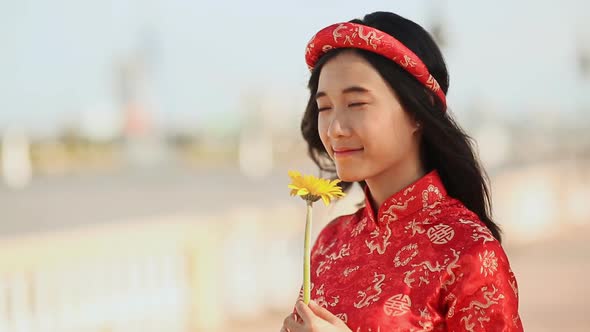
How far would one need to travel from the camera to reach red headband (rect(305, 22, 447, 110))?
53.8 inches

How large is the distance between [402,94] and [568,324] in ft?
14.0

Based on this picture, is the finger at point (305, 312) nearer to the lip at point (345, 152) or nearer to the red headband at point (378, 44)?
the lip at point (345, 152)

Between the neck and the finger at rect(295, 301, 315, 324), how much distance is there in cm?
29

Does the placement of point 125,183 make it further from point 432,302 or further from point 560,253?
point 432,302

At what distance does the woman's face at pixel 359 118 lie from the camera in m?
1.37

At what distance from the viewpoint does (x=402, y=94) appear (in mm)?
1385

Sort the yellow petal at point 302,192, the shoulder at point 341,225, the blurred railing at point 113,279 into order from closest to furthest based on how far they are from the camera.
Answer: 1. the yellow petal at point 302,192
2. the shoulder at point 341,225
3. the blurred railing at point 113,279

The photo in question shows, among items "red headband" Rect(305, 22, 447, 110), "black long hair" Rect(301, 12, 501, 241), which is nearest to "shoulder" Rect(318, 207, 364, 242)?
"black long hair" Rect(301, 12, 501, 241)

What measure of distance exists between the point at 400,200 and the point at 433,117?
139mm

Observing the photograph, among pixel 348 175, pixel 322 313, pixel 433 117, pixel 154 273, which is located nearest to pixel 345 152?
pixel 348 175

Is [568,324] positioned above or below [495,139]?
above

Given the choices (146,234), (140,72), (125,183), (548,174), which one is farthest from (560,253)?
(140,72)

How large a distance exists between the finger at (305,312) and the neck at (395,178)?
292 mm

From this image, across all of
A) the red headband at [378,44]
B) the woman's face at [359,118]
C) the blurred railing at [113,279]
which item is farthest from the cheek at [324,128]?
the blurred railing at [113,279]
